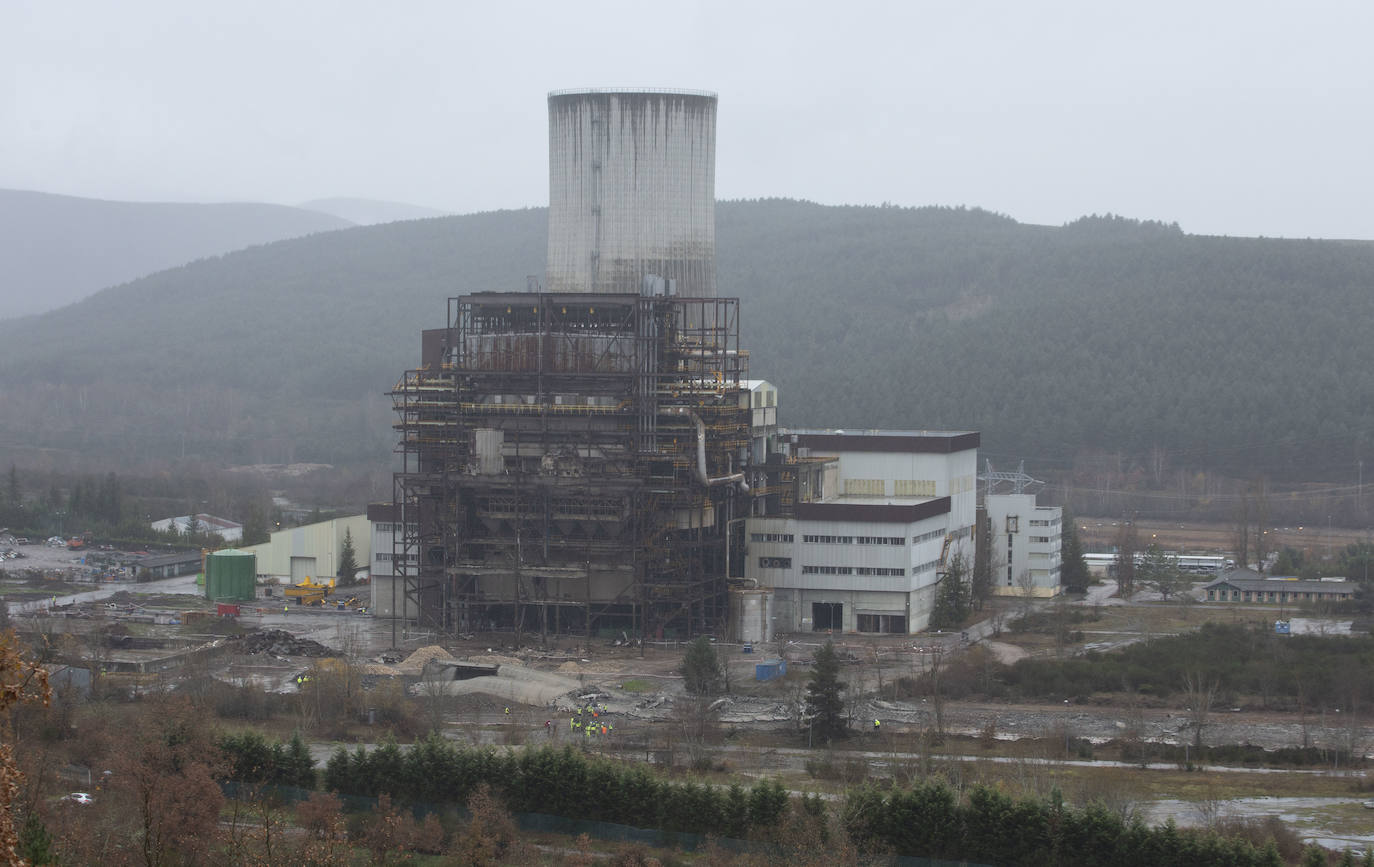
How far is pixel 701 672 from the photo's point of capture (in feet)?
177

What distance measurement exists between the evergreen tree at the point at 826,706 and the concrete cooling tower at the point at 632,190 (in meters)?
28.6

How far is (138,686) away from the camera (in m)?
53.2

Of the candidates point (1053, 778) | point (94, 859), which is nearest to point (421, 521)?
point (1053, 778)

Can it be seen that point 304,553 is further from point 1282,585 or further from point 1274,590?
point 1282,585

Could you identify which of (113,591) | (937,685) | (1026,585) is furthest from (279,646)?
(1026,585)

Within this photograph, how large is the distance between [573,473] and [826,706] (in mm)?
19608

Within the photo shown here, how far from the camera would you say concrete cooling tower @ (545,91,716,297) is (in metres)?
74.2

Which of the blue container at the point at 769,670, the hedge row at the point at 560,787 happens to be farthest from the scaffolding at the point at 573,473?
the hedge row at the point at 560,787

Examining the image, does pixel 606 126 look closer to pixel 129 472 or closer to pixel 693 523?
pixel 693 523

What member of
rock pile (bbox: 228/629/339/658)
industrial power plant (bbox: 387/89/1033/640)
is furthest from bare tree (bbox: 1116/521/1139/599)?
rock pile (bbox: 228/629/339/658)

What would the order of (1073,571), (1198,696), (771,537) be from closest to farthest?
1. (1198,696)
2. (771,537)
3. (1073,571)

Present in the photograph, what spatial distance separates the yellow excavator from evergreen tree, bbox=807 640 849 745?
3411cm

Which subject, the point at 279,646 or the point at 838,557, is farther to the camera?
the point at 838,557

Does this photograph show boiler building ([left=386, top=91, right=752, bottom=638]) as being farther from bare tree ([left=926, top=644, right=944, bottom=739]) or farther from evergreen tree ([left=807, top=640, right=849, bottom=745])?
evergreen tree ([left=807, top=640, right=849, bottom=745])
